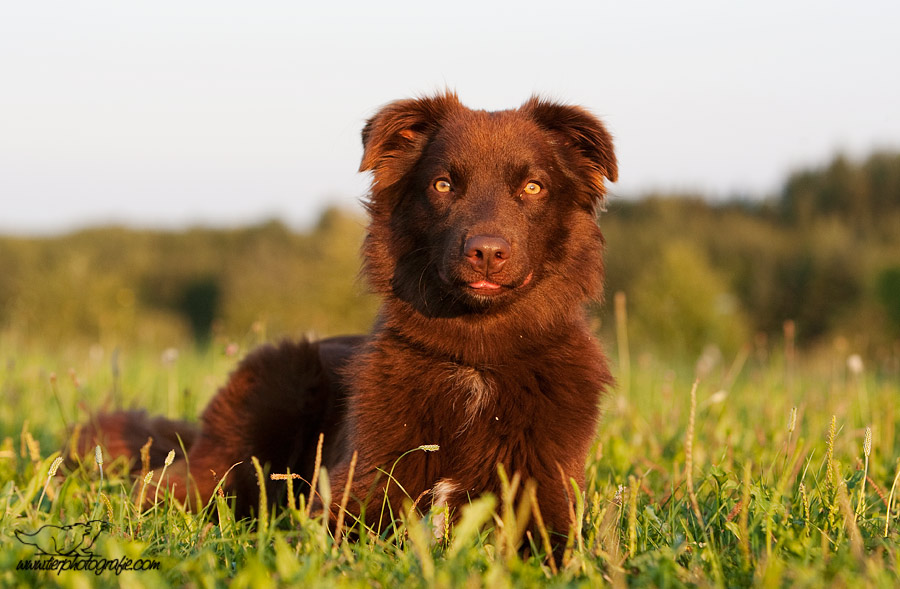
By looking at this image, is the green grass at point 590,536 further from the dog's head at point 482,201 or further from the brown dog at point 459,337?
the dog's head at point 482,201

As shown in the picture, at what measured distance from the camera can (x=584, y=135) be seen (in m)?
4.20

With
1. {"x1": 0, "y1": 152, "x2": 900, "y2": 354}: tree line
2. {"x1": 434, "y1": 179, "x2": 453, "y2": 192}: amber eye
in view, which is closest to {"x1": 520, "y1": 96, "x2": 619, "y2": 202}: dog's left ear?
{"x1": 434, "y1": 179, "x2": 453, "y2": 192}: amber eye

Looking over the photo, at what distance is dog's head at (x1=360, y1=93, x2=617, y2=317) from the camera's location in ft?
12.1

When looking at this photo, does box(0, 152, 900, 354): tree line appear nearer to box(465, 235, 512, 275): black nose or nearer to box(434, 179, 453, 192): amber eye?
box(434, 179, 453, 192): amber eye

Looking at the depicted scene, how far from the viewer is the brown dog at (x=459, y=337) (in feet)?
11.4

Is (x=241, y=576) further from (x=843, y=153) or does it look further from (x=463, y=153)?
(x=843, y=153)

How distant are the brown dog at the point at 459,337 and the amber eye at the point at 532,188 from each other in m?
0.01

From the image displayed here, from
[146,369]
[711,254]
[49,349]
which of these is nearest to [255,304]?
[711,254]

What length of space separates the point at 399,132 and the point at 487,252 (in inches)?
44.8

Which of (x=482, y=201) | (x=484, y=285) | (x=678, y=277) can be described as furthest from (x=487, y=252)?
(x=678, y=277)

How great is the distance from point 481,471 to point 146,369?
6732 mm

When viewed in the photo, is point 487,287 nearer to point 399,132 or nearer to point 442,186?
point 442,186

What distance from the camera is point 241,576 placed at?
2229 millimetres

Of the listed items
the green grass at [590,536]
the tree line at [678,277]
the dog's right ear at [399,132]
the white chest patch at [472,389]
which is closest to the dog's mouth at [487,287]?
the white chest patch at [472,389]
